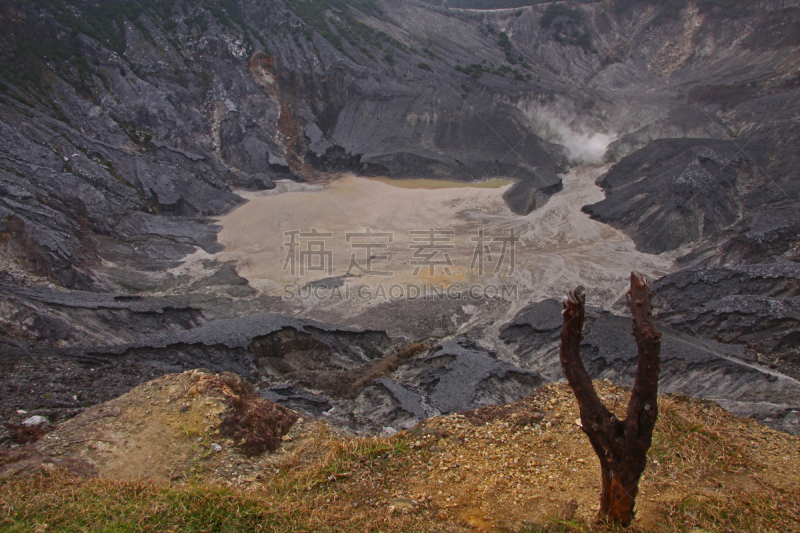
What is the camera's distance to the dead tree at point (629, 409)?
385cm

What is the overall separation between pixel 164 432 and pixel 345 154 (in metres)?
25.9

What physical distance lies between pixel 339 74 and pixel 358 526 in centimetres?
3321

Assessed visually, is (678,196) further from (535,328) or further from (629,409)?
(629,409)

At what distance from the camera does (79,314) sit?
12.1 metres

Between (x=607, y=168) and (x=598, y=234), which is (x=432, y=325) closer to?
(x=598, y=234)

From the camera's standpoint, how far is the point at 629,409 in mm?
3967

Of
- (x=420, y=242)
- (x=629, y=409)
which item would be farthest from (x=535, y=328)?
(x=629, y=409)

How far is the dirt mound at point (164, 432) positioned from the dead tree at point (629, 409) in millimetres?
3991

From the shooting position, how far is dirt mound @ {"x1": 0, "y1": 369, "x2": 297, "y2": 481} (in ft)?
18.2

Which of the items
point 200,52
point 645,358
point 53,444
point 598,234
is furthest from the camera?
point 200,52

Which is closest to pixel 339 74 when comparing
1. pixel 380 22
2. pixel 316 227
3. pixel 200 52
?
pixel 200 52

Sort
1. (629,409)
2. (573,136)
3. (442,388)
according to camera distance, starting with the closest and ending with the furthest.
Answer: (629,409)
(442,388)
(573,136)

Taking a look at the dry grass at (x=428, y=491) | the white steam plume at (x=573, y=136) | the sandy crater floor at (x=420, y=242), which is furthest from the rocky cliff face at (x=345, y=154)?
the dry grass at (x=428, y=491)

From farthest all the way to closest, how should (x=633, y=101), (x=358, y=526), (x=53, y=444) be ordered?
(x=633, y=101)
(x=53, y=444)
(x=358, y=526)
